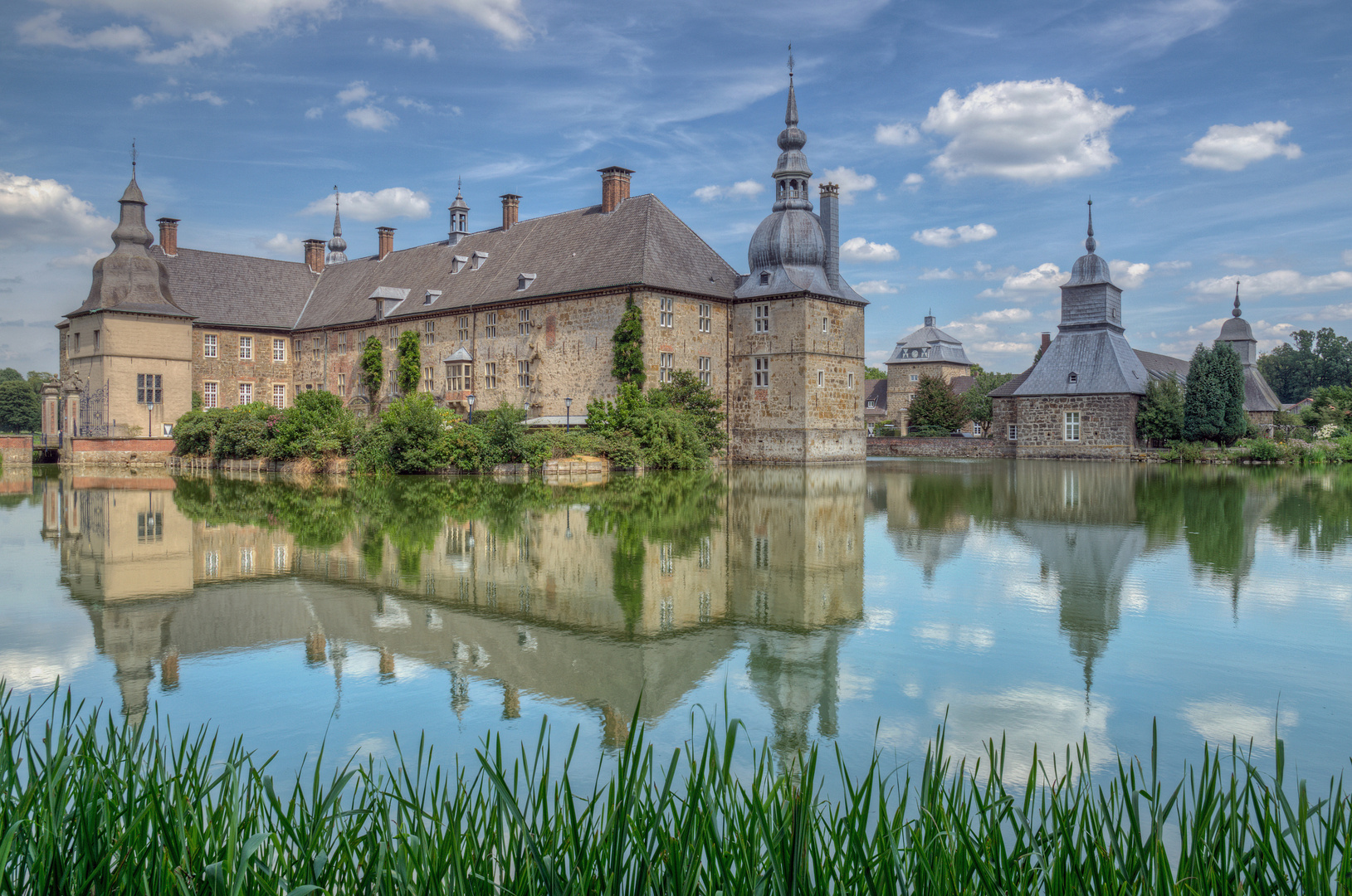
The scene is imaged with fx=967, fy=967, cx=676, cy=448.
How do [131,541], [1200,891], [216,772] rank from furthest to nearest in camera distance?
[131,541] < [216,772] < [1200,891]

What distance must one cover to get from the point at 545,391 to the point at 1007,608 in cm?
3177

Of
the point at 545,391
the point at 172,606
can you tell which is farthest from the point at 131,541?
the point at 545,391

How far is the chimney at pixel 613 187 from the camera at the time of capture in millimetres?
40062

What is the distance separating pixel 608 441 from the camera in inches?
1165

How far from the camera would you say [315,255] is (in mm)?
53344

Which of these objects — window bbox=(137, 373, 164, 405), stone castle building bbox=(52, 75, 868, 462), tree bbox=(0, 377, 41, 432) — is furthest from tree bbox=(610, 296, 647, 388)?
tree bbox=(0, 377, 41, 432)

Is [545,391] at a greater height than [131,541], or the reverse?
[545,391]

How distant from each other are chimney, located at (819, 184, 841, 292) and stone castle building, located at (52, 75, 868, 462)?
6 cm

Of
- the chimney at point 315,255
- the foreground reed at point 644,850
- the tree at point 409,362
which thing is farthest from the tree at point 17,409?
the foreground reed at point 644,850

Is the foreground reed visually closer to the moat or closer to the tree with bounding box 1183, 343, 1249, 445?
the moat

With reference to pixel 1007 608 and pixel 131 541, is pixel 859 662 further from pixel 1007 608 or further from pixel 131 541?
pixel 131 541

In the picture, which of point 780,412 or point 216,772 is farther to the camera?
point 780,412

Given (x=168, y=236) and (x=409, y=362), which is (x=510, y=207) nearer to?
(x=409, y=362)

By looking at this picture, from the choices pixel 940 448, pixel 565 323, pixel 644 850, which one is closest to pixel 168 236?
pixel 565 323
